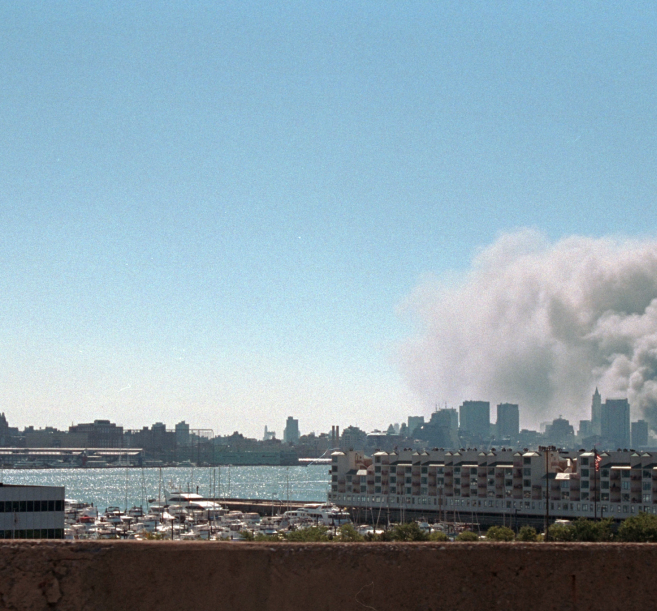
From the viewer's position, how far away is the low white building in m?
35.6

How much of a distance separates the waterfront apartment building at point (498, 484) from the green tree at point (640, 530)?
18.8m

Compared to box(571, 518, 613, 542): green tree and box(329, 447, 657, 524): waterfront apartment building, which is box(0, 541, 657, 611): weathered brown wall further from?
box(329, 447, 657, 524): waterfront apartment building

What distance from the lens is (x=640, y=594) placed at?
5.19 m

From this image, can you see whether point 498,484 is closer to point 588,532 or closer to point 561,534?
point 588,532

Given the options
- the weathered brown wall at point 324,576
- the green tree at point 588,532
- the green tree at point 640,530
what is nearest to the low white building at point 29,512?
the weathered brown wall at point 324,576

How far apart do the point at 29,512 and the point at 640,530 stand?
1599 inches

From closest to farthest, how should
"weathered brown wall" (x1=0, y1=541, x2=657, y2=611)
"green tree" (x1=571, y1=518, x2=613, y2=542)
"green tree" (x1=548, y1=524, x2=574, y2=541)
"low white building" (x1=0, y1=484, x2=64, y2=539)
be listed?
1. "weathered brown wall" (x1=0, y1=541, x2=657, y2=611)
2. "low white building" (x1=0, y1=484, x2=64, y2=539)
3. "green tree" (x1=548, y1=524, x2=574, y2=541)
4. "green tree" (x1=571, y1=518, x2=613, y2=542)

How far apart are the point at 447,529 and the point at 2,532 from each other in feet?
180

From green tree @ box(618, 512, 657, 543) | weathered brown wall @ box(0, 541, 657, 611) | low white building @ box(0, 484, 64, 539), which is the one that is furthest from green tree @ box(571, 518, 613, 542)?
weathered brown wall @ box(0, 541, 657, 611)

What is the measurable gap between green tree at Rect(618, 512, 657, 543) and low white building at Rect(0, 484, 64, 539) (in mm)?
36694

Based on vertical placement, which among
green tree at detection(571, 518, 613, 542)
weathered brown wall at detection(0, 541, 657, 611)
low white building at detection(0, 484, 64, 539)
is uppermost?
weathered brown wall at detection(0, 541, 657, 611)

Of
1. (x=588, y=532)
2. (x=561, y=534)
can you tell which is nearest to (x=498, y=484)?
(x=588, y=532)

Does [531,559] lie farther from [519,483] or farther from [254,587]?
[519,483]

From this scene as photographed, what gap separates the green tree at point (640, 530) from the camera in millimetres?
59250
